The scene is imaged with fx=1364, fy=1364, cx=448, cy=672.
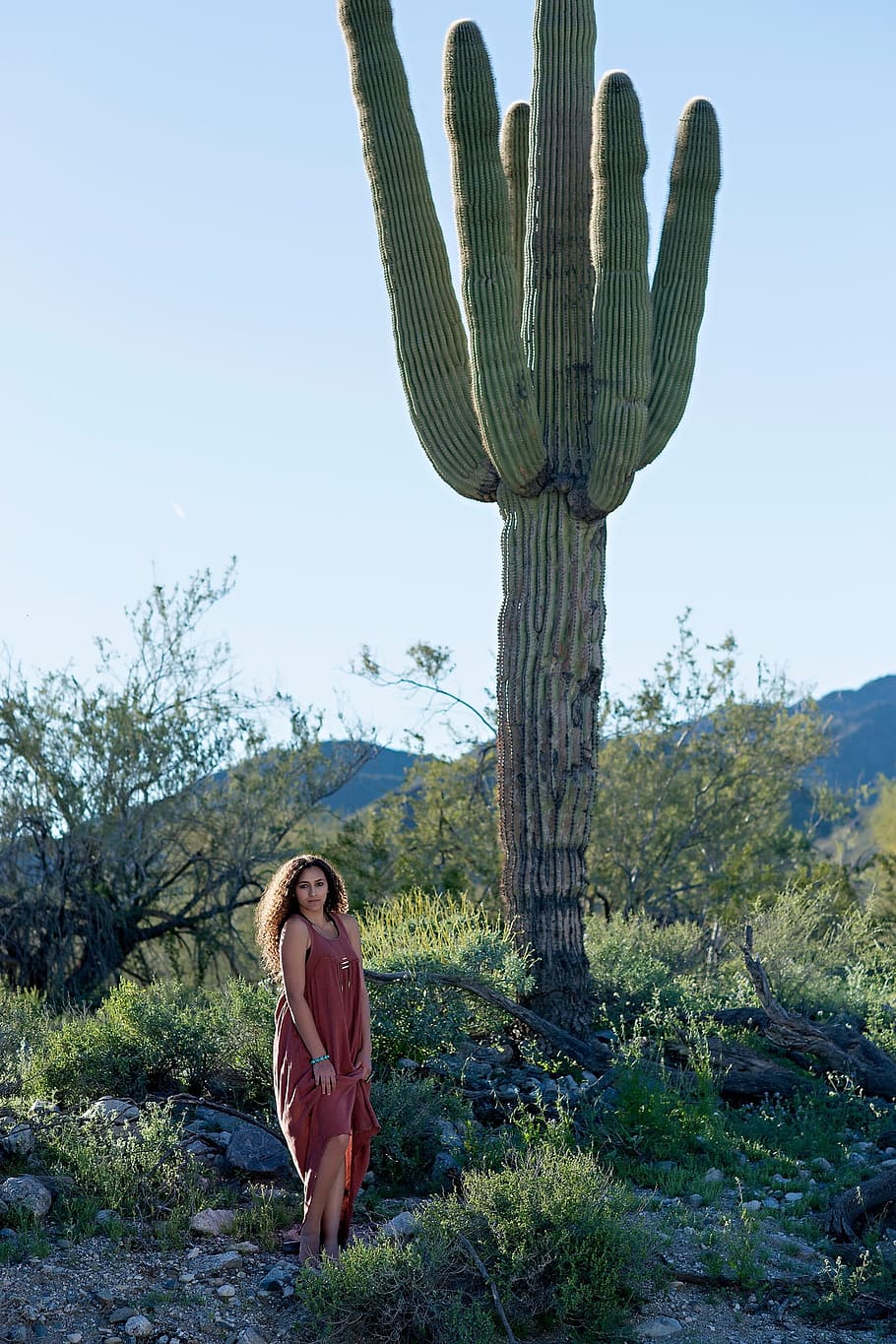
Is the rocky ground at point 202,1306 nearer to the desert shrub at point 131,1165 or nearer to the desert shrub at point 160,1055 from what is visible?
the desert shrub at point 131,1165

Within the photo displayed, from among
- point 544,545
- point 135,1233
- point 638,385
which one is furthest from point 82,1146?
point 638,385

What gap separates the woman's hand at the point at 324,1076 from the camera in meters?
5.42

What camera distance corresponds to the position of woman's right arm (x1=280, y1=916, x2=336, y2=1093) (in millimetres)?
5438

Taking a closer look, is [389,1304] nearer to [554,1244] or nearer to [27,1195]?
[554,1244]

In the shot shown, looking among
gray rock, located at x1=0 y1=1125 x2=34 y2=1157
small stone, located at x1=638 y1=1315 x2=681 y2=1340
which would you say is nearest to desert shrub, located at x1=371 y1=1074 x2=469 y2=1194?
small stone, located at x1=638 y1=1315 x2=681 y2=1340

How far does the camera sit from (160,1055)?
7.36 m

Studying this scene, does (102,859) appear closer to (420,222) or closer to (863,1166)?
(420,222)

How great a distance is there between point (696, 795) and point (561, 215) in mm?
9112

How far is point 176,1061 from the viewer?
24.4ft

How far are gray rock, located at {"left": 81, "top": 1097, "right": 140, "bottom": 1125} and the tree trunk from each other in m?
3.28

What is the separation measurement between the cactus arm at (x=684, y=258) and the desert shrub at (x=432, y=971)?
13.0ft

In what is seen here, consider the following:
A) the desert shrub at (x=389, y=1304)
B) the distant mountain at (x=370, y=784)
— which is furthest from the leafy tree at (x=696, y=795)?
the distant mountain at (x=370, y=784)

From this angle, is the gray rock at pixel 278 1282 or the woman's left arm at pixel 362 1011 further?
the woman's left arm at pixel 362 1011

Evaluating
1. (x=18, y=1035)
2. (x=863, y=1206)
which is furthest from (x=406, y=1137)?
(x=18, y=1035)
